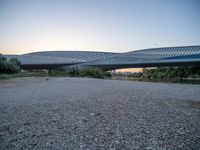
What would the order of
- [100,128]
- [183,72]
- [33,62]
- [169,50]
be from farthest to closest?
[169,50] < [33,62] < [183,72] < [100,128]

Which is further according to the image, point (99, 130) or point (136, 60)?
point (136, 60)

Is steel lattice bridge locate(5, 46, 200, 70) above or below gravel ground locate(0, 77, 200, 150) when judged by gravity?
above

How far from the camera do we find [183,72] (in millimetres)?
37344

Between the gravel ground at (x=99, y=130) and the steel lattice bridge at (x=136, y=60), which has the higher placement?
the steel lattice bridge at (x=136, y=60)

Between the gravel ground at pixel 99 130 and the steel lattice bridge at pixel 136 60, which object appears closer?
the gravel ground at pixel 99 130

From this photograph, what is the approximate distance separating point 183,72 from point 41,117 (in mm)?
40597

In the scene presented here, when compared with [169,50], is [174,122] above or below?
below

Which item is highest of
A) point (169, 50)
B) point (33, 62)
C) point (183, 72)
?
point (169, 50)

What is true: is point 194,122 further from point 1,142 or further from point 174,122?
point 1,142

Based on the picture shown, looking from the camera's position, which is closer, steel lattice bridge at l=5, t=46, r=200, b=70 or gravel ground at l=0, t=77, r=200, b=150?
gravel ground at l=0, t=77, r=200, b=150

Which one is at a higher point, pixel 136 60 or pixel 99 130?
pixel 136 60

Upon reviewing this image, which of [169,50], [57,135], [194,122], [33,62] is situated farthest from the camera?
[169,50]

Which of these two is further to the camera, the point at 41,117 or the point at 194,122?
the point at 41,117

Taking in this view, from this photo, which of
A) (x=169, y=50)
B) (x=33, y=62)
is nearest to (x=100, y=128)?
(x=33, y=62)
